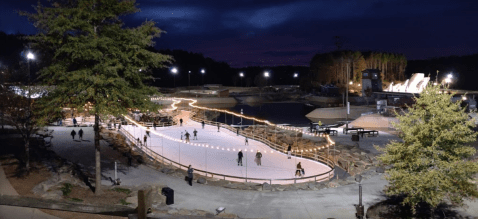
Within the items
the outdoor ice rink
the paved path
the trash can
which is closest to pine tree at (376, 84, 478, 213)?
the paved path

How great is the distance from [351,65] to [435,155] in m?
145

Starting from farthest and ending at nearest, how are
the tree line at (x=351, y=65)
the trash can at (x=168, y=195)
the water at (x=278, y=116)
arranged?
1. the tree line at (x=351, y=65)
2. the water at (x=278, y=116)
3. the trash can at (x=168, y=195)

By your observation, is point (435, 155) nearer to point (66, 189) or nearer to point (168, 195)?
point (168, 195)

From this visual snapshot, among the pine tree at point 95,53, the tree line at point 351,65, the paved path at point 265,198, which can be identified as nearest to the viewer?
the pine tree at point 95,53

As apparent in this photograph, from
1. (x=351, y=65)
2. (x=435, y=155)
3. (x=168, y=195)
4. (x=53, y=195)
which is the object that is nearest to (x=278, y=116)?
(x=351, y=65)

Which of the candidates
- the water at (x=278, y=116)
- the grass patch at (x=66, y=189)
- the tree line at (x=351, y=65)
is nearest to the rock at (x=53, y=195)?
the grass patch at (x=66, y=189)

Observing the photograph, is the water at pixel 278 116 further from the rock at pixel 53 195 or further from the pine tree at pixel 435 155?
the rock at pixel 53 195

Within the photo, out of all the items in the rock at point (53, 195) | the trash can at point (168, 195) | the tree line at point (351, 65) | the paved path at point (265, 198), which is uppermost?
the tree line at point (351, 65)

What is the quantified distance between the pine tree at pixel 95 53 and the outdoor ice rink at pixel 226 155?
34.3ft

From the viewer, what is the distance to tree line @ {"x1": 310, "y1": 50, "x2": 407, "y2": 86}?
153000mm

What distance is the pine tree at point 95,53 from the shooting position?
15195 millimetres

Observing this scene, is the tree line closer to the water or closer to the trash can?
the water

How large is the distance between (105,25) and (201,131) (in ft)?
99.4

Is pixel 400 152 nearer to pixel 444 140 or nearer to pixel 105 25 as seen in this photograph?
pixel 444 140
